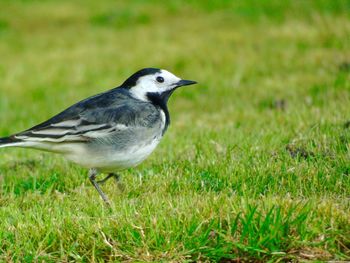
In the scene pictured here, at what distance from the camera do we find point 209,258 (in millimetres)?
5551

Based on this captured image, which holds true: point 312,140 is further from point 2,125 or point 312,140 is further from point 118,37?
point 118,37

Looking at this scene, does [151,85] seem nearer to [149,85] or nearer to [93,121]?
[149,85]

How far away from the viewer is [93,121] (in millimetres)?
6891

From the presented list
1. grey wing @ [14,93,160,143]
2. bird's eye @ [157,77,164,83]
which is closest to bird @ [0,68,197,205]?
grey wing @ [14,93,160,143]

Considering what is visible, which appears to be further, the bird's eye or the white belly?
the bird's eye

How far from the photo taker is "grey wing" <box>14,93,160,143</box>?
22.3 ft

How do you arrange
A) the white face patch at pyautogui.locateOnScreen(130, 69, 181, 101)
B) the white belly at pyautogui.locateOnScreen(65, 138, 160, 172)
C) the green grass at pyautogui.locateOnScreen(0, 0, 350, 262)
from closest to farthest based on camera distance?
the green grass at pyautogui.locateOnScreen(0, 0, 350, 262), the white belly at pyautogui.locateOnScreen(65, 138, 160, 172), the white face patch at pyautogui.locateOnScreen(130, 69, 181, 101)

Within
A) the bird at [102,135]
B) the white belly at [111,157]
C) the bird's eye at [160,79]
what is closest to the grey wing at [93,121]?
the bird at [102,135]

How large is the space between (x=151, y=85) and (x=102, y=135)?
89cm

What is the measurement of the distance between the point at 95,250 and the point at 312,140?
10.1ft

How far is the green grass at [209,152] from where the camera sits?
18.3 feet

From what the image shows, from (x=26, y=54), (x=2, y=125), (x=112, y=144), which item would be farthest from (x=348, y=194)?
(x=26, y=54)

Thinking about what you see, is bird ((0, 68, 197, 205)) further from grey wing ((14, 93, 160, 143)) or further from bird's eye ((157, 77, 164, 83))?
bird's eye ((157, 77, 164, 83))

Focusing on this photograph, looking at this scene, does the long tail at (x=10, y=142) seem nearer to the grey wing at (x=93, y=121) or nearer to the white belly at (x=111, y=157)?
the grey wing at (x=93, y=121)
